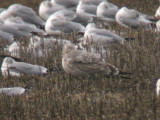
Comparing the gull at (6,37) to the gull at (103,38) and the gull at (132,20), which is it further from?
the gull at (132,20)

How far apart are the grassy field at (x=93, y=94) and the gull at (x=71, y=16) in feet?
11.6

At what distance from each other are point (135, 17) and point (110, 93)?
18.3 ft

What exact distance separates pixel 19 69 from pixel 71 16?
4.69 meters

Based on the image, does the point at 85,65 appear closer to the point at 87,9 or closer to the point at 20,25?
the point at 20,25

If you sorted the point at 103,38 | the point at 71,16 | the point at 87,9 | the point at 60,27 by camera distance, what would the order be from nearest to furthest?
the point at 103,38
the point at 60,27
the point at 71,16
the point at 87,9

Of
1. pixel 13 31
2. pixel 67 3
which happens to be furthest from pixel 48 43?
pixel 67 3

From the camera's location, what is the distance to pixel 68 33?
386 inches

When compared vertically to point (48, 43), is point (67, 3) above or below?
above

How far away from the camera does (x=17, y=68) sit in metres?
6.52

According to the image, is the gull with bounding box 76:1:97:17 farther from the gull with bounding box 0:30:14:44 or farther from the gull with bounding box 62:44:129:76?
the gull with bounding box 62:44:129:76

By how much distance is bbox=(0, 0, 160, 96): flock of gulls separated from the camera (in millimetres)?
5828

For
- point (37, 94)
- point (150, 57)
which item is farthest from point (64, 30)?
point (37, 94)

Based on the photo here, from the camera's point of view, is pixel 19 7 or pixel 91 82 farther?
pixel 19 7

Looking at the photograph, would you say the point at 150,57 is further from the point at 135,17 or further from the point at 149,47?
the point at 135,17
